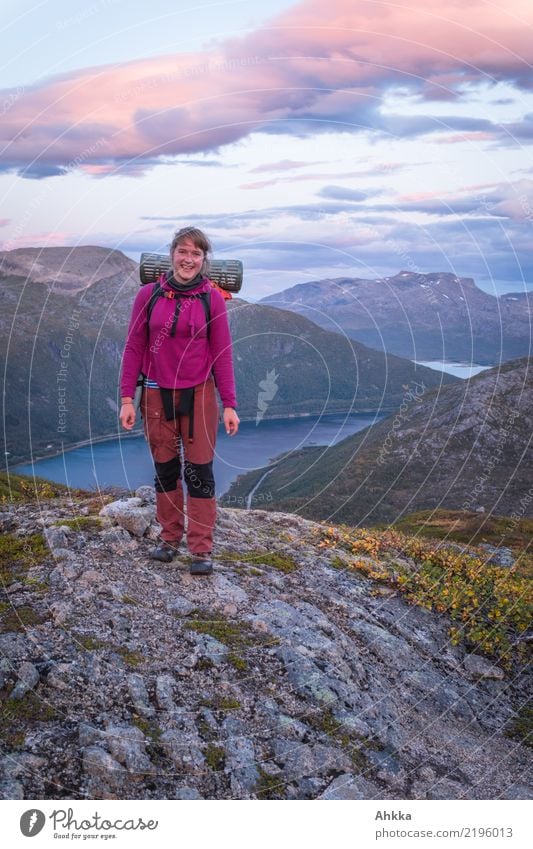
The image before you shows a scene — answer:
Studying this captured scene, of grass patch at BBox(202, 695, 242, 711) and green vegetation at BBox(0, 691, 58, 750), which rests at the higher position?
green vegetation at BBox(0, 691, 58, 750)

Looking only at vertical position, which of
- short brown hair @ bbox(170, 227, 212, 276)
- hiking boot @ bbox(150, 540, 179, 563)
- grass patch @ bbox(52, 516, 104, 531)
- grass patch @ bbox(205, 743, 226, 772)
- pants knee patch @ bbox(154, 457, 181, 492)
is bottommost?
grass patch @ bbox(205, 743, 226, 772)

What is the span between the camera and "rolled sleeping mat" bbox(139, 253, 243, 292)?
10156 millimetres

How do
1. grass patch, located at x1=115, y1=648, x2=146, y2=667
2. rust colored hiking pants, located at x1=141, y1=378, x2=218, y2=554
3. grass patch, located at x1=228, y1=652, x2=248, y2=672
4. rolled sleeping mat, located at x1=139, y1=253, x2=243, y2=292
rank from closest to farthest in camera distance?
grass patch, located at x1=115, y1=648, x2=146, y2=667
grass patch, located at x1=228, y1=652, x2=248, y2=672
rust colored hiking pants, located at x1=141, y1=378, x2=218, y2=554
rolled sleeping mat, located at x1=139, y1=253, x2=243, y2=292

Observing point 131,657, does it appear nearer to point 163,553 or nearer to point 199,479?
point 163,553

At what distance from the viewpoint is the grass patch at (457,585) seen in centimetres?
1040

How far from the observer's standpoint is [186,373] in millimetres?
9039

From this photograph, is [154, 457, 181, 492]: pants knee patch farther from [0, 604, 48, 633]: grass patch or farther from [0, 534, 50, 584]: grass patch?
[0, 604, 48, 633]: grass patch

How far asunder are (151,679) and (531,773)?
4524 mm

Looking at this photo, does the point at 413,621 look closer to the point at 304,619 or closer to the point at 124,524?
the point at 304,619

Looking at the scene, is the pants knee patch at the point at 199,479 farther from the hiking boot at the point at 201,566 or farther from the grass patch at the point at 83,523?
the grass patch at the point at 83,523

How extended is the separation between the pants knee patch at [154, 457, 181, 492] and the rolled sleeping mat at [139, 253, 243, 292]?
9.06ft

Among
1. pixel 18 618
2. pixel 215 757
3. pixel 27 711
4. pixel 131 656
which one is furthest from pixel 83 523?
pixel 215 757

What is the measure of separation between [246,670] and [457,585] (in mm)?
5165

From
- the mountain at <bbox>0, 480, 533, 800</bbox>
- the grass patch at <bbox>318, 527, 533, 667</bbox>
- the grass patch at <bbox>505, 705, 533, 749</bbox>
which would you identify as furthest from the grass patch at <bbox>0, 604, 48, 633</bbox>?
the grass patch at <bbox>505, 705, 533, 749</bbox>
